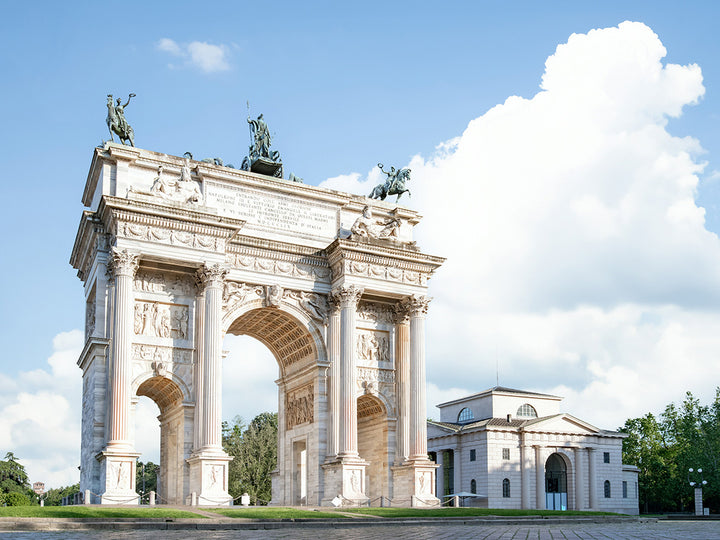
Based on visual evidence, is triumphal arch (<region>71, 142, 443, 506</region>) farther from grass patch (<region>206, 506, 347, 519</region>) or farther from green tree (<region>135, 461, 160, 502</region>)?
green tree (<region>135, 461, 160, 502</region>)

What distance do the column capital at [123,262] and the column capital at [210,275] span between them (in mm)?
2981

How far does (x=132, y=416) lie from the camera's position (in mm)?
33750

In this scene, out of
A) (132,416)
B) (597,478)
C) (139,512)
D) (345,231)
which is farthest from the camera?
(597,478)

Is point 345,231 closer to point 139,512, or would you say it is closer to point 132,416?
point 132,416

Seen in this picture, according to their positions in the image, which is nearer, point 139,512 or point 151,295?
point 139,512

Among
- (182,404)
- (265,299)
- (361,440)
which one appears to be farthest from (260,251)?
(361,440)

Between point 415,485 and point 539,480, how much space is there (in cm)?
3377

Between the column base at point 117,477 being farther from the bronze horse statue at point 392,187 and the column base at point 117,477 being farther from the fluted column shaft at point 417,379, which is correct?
the bronze horse statue at point 392,187

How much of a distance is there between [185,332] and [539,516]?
698 inches

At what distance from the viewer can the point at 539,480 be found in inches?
2717

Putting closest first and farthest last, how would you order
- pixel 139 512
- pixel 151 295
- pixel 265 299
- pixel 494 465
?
pixel 139 512 < pixel 151 295 < pixel 265 299 < pixel 494 465

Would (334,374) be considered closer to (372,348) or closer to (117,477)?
(372,348)

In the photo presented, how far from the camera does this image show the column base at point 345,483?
36375mm

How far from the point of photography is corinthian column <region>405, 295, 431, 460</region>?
131 ft
